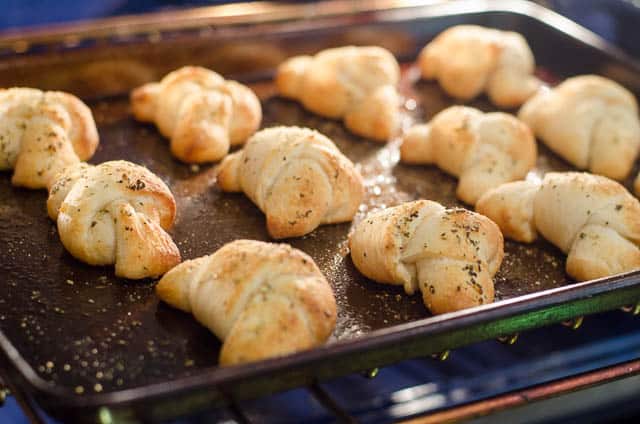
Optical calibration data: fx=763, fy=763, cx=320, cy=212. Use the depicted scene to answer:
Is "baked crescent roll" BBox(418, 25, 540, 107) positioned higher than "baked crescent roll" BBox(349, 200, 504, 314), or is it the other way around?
"baked crescent roll" BBox(418, 25, 540, 107)

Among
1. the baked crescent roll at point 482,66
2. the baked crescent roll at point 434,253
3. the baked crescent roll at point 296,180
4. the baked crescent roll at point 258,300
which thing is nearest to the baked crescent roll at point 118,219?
the baked crescent roll at point 258,300

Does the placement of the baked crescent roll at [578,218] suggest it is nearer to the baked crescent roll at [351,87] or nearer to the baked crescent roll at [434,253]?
the baked crescent roll at [434,253]

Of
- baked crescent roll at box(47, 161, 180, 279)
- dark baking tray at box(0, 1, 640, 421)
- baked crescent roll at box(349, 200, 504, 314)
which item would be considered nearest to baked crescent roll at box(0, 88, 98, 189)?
dark baking tray at box(0, 1, 640, 421)

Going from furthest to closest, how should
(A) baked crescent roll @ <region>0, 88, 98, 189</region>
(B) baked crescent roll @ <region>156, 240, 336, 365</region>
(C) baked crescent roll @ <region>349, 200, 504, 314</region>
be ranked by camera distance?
(A) baked crescent roll @ <region>0, 88, 98, 189</region> → (C) baked crescent roll @ <region>349, 200, 504, 314</region> → (B) baked crescent roll @ <region>156, 240, 336, 365</region>

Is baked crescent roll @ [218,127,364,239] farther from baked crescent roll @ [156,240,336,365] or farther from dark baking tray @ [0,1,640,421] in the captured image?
baked crescent roll @ [156,240,336,365]

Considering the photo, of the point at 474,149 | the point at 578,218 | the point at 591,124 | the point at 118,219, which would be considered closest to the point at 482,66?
the point at 591,124

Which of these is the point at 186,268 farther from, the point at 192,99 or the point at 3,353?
the point at 192,99

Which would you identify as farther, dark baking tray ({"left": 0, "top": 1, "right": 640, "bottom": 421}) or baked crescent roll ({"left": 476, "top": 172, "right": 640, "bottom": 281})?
baked crescent roll ({"left": 476, "top": 172, "right": 640, "bottom": 281})

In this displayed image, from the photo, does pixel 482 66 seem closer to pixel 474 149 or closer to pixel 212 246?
pixel 474 149
